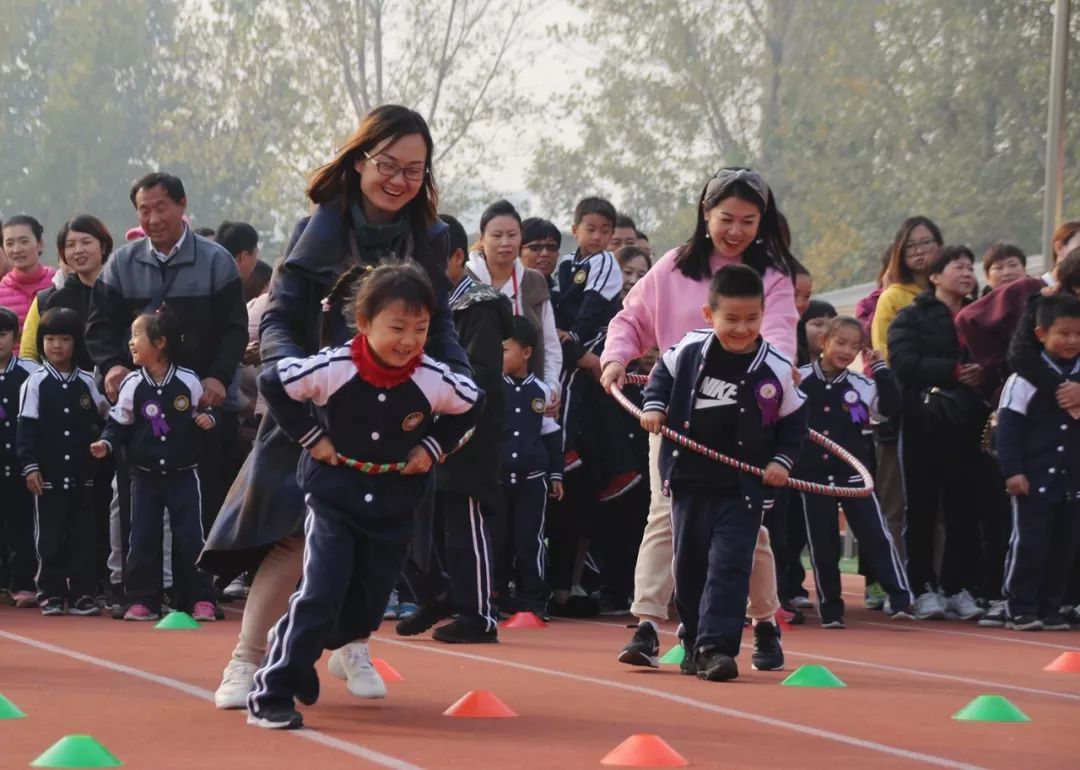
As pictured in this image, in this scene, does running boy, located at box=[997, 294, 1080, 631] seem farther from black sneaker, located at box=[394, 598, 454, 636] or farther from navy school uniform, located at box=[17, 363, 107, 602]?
navy school uniform, located at box=[17, 363, 107, 602]

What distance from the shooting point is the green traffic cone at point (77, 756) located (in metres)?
5.88

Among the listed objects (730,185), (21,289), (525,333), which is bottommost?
(525,333)

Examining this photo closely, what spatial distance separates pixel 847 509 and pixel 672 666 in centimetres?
338

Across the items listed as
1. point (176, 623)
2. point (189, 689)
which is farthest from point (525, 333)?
point (189, 689)

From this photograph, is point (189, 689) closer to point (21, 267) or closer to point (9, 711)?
point (9, 711)

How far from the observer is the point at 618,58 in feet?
174

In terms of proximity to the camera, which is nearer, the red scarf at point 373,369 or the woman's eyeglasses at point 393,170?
the red scarf at point 373,369

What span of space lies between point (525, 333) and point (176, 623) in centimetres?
250

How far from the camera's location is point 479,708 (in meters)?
7.07

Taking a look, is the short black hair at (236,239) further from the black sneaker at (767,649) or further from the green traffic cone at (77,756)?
the green traffic cone at (77,756)

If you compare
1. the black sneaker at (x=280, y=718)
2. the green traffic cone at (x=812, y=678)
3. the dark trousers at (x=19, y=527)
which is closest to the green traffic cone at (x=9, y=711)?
the black sneaker at (x=280, y=718)

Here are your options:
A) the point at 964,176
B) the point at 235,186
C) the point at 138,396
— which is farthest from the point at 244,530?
the point at 235,186

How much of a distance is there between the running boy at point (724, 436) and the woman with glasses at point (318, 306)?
58.8 inches

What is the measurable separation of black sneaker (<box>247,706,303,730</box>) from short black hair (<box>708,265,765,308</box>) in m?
2.64
